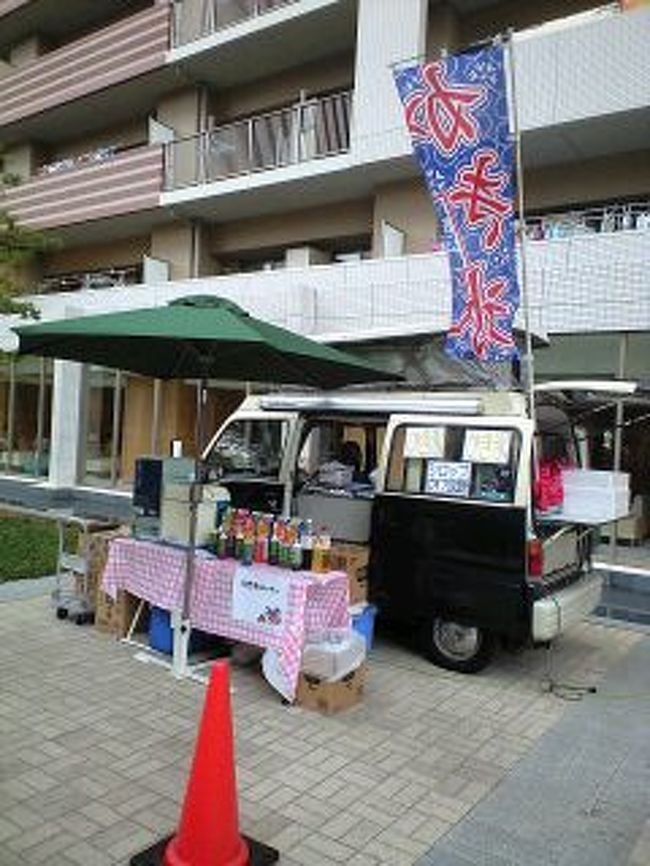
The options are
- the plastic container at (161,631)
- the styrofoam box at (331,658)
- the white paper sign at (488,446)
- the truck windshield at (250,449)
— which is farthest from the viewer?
the truck windshield at (250,449)

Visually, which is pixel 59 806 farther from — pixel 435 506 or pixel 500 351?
pixel 500 351

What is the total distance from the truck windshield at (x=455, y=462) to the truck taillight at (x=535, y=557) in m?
0.36

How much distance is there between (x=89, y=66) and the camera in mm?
18438

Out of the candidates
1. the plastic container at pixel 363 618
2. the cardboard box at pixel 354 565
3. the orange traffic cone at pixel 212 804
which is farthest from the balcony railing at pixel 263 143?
the orange traffic cone at pixel 212 804

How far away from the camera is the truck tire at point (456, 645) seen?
21.4 ft

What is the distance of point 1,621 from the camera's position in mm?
7289

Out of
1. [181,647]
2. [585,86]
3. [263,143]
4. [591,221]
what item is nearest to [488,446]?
[181,647]

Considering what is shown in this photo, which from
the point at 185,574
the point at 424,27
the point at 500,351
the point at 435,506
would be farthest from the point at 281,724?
the point at 424,27

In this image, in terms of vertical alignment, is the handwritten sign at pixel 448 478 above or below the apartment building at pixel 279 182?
below

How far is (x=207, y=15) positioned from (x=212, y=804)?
648 inches

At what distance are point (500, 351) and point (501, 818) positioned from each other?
395cm

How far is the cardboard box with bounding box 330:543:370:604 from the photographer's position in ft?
21.6

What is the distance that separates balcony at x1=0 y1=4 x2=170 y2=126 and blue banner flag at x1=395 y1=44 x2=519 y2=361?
11604mm

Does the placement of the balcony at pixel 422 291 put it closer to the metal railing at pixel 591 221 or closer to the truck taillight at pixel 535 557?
the metal railing at pixel 591 221
